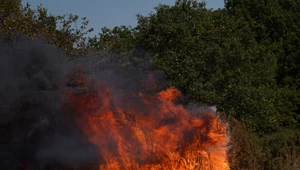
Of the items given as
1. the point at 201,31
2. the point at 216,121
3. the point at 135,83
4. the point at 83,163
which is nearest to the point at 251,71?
the point at 201,31

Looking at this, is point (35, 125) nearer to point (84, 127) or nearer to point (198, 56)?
point (84, 127)

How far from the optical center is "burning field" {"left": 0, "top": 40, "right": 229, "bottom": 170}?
9141mm

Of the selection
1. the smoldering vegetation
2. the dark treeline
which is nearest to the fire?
the smoldering vegetation

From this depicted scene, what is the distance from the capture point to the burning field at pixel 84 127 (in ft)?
30.0

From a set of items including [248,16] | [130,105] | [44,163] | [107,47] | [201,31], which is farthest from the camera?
[248,16]

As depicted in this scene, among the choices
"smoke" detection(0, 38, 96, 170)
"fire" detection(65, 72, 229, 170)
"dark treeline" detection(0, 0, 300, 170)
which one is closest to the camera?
"smoke" detection(0, 38, 96, 170)

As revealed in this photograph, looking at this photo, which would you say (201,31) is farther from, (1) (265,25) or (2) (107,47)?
(1) (265,25)

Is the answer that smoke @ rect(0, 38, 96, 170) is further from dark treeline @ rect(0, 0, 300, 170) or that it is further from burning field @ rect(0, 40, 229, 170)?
dark treeline @ rect(0, 0, 300, 170)

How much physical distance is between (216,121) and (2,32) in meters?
9.59

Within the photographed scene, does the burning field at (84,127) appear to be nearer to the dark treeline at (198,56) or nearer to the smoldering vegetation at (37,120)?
the smoldering vegetation at (37,120)

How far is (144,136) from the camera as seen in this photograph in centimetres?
1002

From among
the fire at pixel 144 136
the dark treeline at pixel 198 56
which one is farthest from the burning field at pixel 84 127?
the dark treeline at pixel 198 56

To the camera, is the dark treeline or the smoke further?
the dark treeline

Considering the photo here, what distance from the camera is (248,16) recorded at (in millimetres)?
37219
